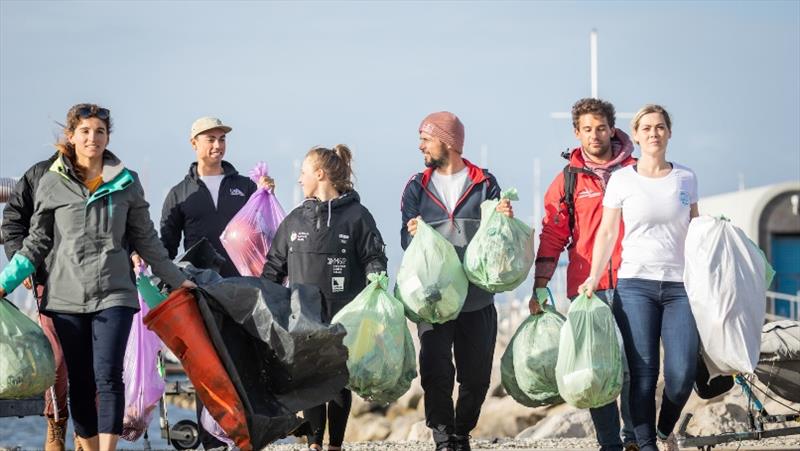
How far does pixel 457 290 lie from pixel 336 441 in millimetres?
1042

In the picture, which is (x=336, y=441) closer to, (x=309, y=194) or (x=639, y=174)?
(x=309, y=194)

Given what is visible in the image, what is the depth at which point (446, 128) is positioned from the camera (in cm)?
776

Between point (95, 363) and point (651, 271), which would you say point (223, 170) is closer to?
point (95, 363)

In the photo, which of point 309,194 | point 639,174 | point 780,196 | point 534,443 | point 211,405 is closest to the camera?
point 211,405

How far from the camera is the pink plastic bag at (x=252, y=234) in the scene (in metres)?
8.18

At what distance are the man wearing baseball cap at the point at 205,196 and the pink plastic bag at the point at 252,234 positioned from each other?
0.38ft

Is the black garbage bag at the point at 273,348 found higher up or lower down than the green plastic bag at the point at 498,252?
lower down

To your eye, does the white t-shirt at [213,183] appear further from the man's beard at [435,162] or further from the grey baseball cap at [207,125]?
the man's beard at [435,162]

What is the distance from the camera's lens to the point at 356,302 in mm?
7184

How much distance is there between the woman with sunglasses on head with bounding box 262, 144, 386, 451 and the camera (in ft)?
24.6

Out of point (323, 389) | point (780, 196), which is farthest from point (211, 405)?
point (780, 196)

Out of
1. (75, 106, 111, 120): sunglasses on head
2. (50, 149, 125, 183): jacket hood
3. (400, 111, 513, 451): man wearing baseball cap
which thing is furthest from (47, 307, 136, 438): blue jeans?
(400, 111, 513, 451): man wearing baseball cap

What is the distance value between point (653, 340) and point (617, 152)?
1105 millimetres

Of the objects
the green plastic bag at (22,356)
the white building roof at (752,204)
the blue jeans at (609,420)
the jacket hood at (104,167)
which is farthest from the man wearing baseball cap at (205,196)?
the white building roof at (752,204)
